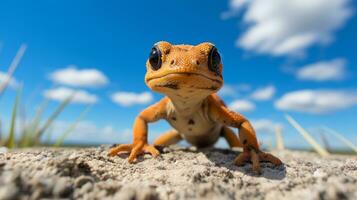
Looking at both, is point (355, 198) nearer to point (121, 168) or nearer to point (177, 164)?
point (177, 164)

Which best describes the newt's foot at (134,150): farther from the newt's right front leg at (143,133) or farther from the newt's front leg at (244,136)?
the newt's front leg at (244,136)

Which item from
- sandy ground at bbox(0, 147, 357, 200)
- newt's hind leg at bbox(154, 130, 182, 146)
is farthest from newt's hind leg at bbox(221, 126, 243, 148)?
sandy ground at bbox(0, 147, 357, 200)

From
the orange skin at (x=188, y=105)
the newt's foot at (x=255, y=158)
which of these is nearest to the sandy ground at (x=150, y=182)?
the newt's foot at (x=255, y=158)

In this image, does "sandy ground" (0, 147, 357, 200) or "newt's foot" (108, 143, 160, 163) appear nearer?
"sandy ground" (0, 147, 357, 200)

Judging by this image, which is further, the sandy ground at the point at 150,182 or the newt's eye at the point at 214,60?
the newt's eye at the point at 214,60

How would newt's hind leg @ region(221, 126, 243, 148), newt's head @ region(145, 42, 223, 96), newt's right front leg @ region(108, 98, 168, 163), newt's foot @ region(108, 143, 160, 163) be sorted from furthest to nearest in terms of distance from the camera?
newt's hind leg @ region(221, 126, 243, 148) → newt's right front leg @ region(108, 98, 168, 163) → newt's foot @ region(108, 143, 160, 163) → newt's head @ region(145, 42, 223, 96)

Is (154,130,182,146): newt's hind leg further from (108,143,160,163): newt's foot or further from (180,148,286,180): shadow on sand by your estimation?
(180,148,286,180): shadow on sand
